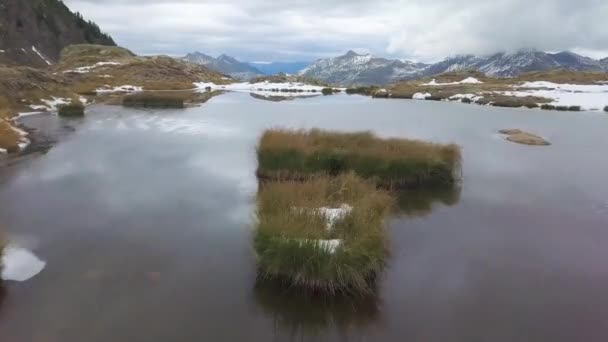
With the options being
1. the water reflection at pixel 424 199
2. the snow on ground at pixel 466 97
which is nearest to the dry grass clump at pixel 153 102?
the snow on ground at pixel 466 97

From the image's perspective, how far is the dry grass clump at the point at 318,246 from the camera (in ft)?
38.3

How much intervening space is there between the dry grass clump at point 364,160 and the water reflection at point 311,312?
9917 millimetres

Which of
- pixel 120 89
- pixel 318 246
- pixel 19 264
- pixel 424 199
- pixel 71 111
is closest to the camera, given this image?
pixel 318 246

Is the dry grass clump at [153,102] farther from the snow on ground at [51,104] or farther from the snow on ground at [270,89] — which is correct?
the snow on ground at [270,89]

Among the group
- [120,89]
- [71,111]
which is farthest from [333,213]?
[120,89]

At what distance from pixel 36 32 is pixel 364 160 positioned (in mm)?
155475

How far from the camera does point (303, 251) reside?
38.5 ft

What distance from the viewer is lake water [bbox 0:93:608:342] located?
10.8 meters

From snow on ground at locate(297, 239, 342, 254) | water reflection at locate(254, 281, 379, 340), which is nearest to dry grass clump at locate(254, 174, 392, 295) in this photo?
snow on ground at locate(297, 239, 342, 254)

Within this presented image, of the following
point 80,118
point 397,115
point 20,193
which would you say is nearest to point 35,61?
point 80,118

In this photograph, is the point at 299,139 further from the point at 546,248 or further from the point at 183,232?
the point at 546,248

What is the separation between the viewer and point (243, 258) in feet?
46.6

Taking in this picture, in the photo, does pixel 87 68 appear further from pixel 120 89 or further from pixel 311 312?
pixel 311 312

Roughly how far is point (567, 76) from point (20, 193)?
134488mm
